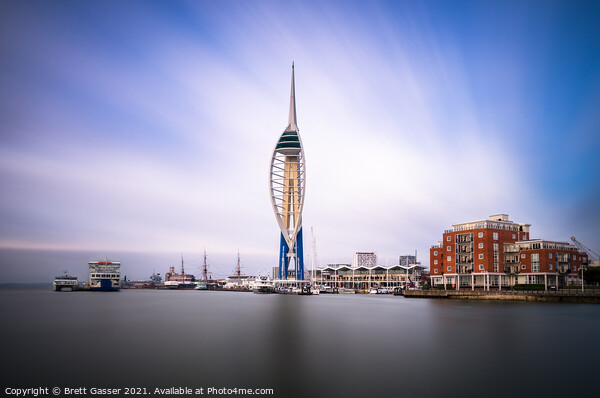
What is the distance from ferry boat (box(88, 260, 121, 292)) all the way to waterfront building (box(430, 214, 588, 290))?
10579 cm

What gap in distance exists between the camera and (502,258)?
93.2m

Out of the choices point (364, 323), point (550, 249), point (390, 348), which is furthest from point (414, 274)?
point (390, 348)

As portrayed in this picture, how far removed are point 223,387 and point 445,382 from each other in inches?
378

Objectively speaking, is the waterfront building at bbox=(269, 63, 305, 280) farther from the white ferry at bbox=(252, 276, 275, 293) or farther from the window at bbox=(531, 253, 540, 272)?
the window at bbox=(531, 253, 540, 272)

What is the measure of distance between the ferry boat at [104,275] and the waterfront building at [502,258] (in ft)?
347

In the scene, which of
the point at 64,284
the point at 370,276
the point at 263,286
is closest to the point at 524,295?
the point at 263,286

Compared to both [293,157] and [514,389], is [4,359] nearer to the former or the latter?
[514,389]

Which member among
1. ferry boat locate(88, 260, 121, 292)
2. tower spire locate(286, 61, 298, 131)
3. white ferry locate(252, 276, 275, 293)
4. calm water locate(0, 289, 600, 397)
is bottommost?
white ferry locate(252, 276, 275, 293)

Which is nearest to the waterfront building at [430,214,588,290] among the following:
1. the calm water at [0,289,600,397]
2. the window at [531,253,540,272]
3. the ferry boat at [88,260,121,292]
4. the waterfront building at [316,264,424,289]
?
the window at [531,253,540,272]

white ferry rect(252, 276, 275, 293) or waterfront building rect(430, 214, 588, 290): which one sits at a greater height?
waterfront building rect(430, 214, 588, 290)

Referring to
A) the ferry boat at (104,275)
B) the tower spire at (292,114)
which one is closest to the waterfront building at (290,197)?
the tower spire at (292,114)

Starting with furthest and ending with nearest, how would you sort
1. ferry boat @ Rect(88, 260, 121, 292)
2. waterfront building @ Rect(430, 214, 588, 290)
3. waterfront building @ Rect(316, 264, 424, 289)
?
waterfront building @ Rect(316, 264, 424, 289) < ferry boat @ Rect(88, 260, 121, 292) < waterfront building @ Rect(430, 214, 588, 290)

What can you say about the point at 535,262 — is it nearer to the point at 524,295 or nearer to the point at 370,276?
the point at 524,295

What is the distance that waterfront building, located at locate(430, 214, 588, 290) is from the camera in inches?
3462
